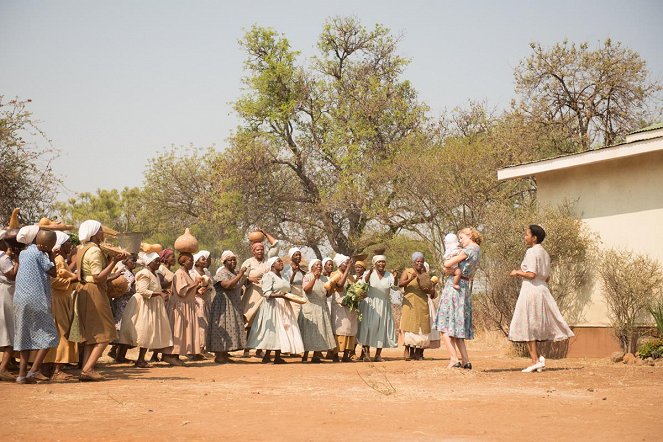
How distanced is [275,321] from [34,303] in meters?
5.31

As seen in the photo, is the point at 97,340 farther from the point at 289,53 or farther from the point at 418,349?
the point at 289,53

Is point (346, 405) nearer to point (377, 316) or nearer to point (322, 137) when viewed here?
point (377, 316)

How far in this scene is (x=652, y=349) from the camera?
46.7ft

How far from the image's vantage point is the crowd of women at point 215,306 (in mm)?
11055

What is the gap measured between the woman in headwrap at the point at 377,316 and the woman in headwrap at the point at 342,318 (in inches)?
9.9

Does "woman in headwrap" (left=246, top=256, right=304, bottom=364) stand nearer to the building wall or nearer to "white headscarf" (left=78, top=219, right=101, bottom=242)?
"white headscarf" (left=78, top=219, right=101, bottom=242)

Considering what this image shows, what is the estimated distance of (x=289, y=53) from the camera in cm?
3962

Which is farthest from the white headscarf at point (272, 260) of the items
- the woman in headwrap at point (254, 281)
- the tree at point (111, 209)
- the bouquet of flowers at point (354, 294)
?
the tree at point (111, 209)

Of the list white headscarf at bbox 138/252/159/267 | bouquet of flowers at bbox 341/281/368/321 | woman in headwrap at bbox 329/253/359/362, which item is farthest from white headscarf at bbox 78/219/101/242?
bouquet of flowers at bbox 341/281/368/321

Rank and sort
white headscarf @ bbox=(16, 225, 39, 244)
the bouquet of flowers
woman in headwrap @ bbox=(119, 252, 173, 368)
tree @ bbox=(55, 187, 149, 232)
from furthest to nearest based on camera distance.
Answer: tree @ bbox=(55, 187, 149, 232)
the bouquet of flowers
woman in headwrap @ bbox=(119, 252, 173, 368)
white headscarf @ bbox=(16, 225, 39, 244)

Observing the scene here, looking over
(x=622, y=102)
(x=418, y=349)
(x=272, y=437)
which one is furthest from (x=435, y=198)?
(x=272, y=437)

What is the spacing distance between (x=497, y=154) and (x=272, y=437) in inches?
862

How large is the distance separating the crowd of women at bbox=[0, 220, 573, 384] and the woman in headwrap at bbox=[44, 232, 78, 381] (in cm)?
1

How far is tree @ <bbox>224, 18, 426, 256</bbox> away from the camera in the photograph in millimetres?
35906
